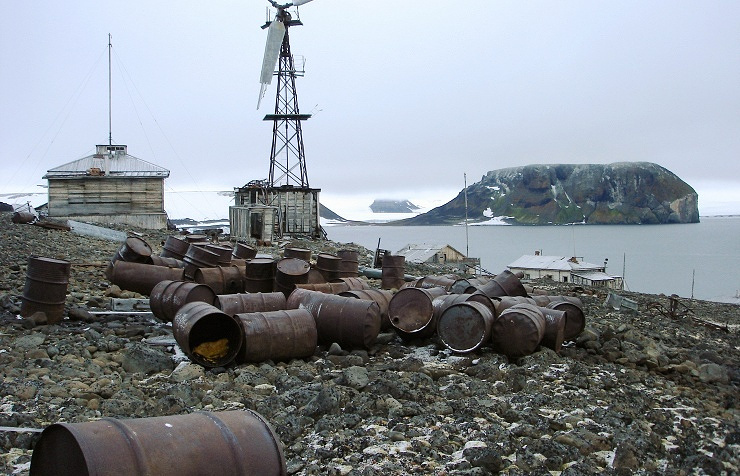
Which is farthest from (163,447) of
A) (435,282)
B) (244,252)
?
(244,252)

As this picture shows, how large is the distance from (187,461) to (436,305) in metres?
5.69

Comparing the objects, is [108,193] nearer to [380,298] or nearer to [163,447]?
[380,298]

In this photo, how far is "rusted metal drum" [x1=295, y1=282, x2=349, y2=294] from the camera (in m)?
9.09

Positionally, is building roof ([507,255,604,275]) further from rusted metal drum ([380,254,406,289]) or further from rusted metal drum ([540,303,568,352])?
rusted metal drum ([540,303,568,352])

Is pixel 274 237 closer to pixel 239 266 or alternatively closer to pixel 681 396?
pixel 239 266

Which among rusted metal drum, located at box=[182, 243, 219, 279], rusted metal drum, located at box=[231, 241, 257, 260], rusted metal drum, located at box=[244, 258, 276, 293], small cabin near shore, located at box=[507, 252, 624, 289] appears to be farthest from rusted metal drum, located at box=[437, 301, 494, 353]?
small cabin near shore, located at box=[507, 252, 624, 289]

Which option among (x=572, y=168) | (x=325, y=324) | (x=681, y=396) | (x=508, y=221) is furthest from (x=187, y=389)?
(x=572, y=168)

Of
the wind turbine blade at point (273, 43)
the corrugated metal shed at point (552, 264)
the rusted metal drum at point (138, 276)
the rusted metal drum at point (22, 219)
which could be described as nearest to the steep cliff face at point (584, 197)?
the corrugated metal shed at point (552, 264)

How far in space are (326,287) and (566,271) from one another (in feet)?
131

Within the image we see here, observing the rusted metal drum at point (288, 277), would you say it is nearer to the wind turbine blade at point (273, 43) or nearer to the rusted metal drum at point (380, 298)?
the rusted metal drum at point (380, 298)

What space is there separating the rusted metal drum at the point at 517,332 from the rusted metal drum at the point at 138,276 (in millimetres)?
5321

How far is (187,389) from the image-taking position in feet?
17.9

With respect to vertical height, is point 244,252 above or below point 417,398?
above

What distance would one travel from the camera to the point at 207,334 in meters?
6.96
